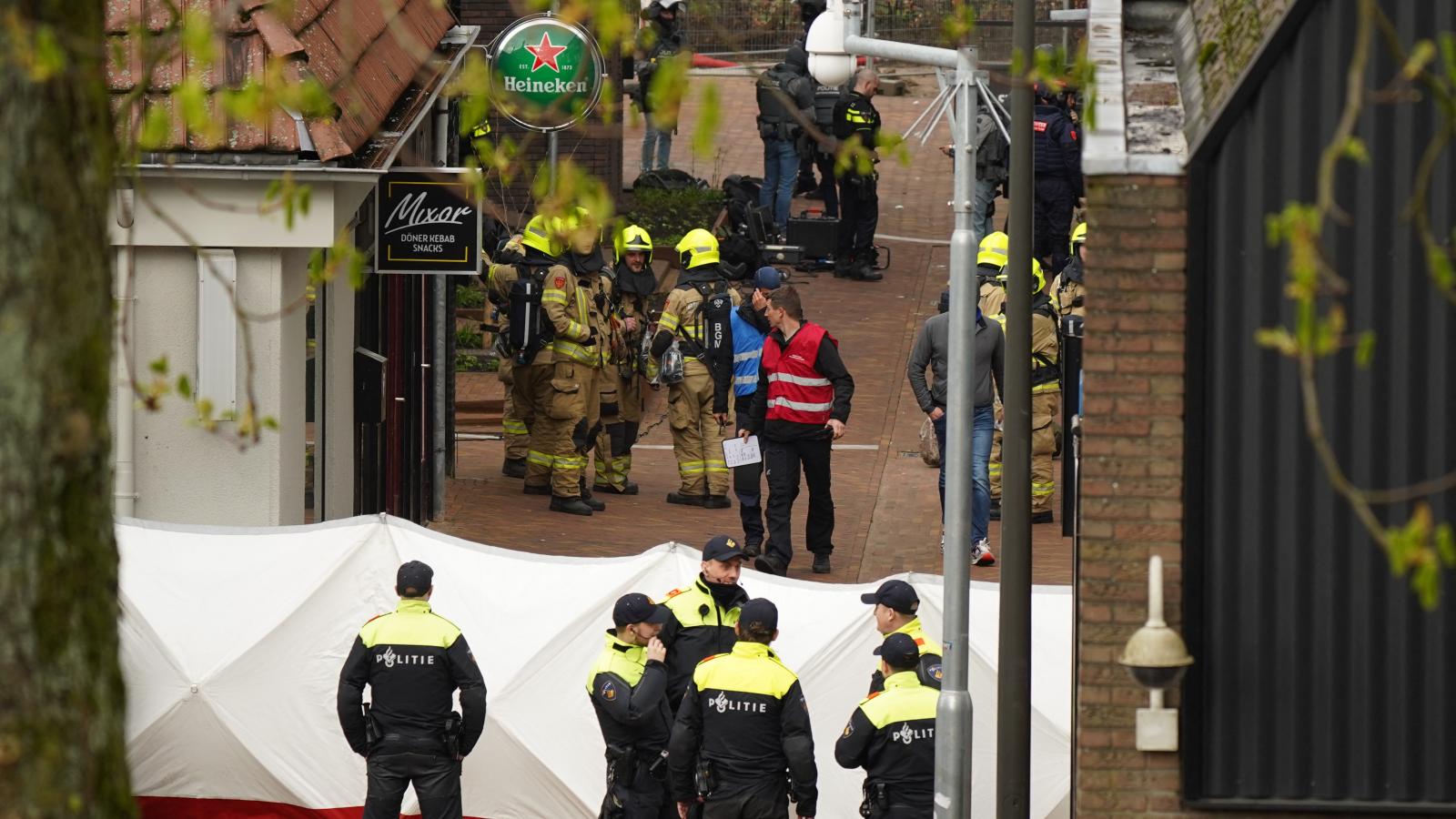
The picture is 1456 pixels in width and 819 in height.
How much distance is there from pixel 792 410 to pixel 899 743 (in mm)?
5000

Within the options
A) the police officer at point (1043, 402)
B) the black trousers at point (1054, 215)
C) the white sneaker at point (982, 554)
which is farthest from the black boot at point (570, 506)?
the black trousers at point (1054, 215)

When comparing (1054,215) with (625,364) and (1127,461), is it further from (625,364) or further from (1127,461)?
(1127,461)

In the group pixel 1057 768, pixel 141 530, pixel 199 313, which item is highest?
pixel 199 313

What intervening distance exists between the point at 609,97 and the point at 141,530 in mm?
6123

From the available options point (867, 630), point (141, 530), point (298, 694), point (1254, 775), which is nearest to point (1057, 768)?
point (867, 630)

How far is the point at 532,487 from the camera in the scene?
17.2m

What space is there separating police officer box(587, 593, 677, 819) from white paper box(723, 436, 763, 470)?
4482 millimetres

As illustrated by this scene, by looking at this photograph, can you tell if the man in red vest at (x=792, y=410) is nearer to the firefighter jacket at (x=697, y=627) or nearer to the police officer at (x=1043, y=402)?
the police officer at (x=1043, y=402)

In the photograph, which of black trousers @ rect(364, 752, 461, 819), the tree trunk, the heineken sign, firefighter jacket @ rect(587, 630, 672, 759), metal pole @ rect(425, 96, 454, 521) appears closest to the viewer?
the tree trunk

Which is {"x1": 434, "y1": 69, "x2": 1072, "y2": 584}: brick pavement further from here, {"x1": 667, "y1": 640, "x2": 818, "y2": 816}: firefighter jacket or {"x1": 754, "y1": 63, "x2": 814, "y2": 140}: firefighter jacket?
{"x1": 667, "y1": 640, "x2": 818, "y2": 816}: firefighter jacket

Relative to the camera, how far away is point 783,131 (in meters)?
23.7

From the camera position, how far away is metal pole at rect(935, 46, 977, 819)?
8992mm

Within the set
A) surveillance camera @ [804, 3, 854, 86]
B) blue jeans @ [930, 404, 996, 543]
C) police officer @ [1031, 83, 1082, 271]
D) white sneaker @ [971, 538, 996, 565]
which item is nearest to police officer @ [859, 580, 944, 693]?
surveillance camera @ [804, 3, 854, 86]

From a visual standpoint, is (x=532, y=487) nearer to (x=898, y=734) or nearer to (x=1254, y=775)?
(x=898, y=734)
